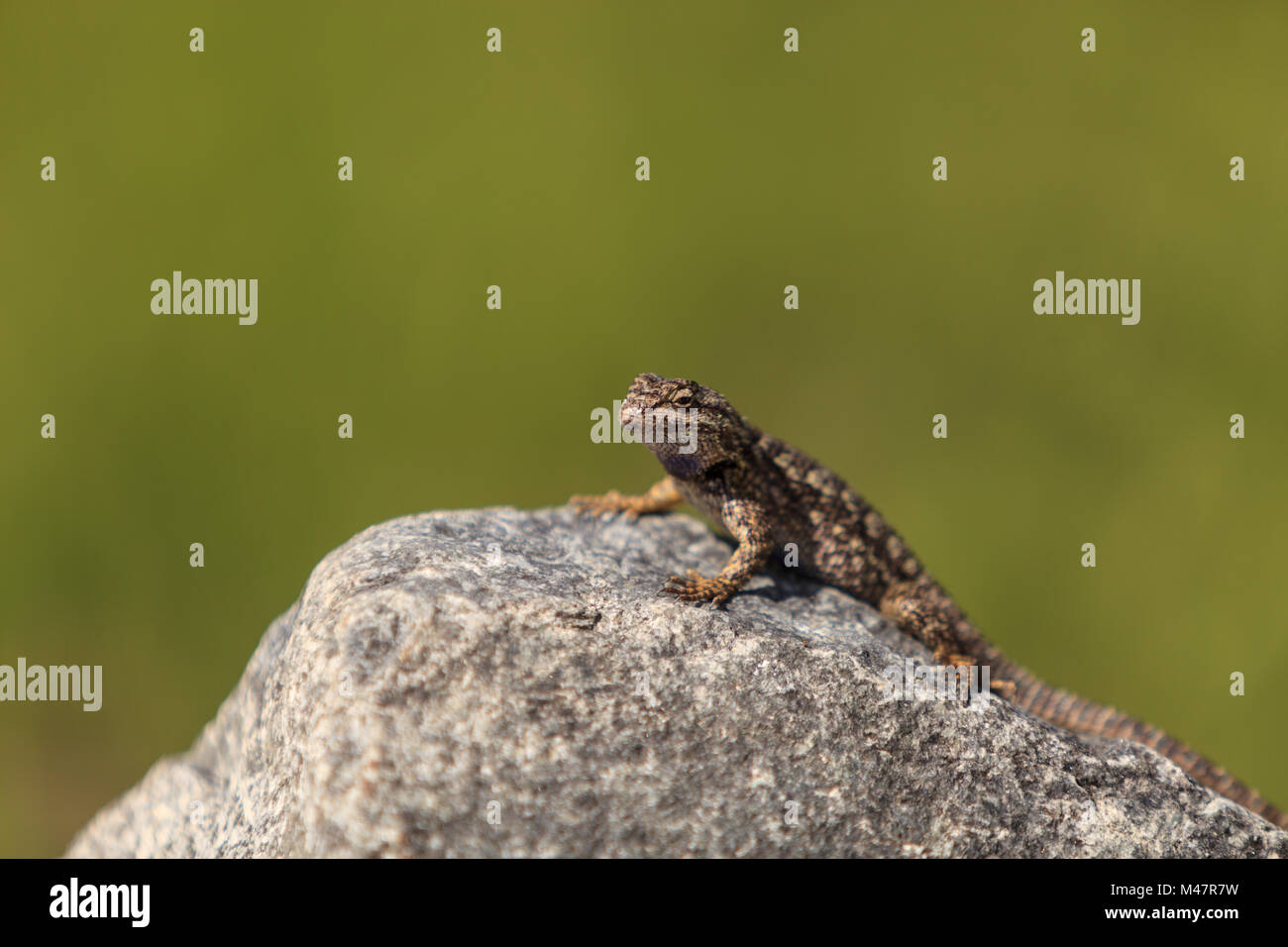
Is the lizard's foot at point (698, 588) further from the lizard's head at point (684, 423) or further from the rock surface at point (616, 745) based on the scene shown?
the lizard's head at point (684, 423)

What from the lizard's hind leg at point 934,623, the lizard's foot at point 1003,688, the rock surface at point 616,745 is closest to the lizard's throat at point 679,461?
the rock surface at point 616,745

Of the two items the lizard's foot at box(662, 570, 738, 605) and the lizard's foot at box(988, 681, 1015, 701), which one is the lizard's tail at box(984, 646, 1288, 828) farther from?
the lizard's foot at box(662, 570, 738, 605)

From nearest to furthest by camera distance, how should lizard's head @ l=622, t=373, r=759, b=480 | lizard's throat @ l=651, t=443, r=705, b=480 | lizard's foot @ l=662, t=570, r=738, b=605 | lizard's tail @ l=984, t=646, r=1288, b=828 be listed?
lizard's foot @ l=662, t=570, r=738, b=605 < lizard's head @ l=622, t=373, r=759, b=480 < lizard's tail @ l=984, t=646, r=1288, b=828 < lizard's throat @ l=651, t=443, r=705, b=480

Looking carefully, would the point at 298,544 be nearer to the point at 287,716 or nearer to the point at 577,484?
the point at 577,484

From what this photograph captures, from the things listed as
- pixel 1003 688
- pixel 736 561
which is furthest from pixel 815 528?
pixel 1003 688

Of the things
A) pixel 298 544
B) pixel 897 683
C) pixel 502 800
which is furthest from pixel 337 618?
pixel 298 544

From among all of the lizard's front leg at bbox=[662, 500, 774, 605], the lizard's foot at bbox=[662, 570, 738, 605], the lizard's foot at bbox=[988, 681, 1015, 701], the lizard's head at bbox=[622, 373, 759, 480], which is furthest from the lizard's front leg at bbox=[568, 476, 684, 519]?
the lizard's foot at bbox=[988, 681, 1015, 701]
